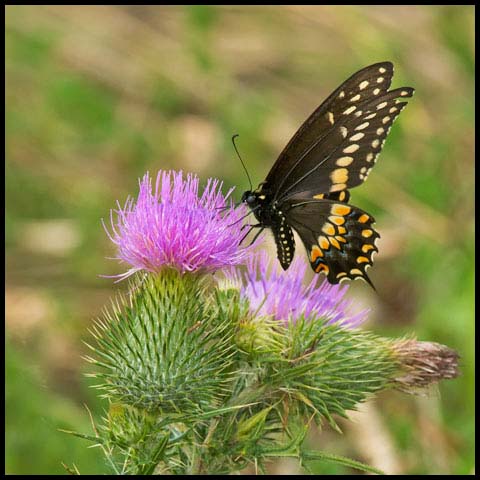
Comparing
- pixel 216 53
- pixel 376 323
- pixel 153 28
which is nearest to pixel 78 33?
pixel 153 28

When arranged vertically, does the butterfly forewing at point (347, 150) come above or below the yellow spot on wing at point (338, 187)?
above

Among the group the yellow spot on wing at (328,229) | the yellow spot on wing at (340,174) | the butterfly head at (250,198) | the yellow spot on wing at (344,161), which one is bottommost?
the yellow spot on wing at (328,229)

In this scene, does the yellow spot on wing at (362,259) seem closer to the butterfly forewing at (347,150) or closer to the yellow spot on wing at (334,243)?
the yellow spot on wing at (334,243)

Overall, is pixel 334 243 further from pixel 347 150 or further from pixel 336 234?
pixel 347 150

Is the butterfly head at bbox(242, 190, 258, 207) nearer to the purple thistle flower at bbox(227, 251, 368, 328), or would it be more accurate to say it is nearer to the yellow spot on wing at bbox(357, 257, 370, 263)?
the purple thistle flower at bbox(227, 251, 368, 328)

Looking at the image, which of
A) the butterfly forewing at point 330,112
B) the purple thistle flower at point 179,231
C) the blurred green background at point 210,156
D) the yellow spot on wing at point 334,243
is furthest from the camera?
the blurred green background at point 210,156

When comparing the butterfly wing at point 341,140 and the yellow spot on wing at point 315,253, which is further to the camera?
the yellow spot on wing at point 315,253

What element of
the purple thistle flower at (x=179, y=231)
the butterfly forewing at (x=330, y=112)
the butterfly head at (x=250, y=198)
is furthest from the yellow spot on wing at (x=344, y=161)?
the purple thistle flower at (x=179, y=231)

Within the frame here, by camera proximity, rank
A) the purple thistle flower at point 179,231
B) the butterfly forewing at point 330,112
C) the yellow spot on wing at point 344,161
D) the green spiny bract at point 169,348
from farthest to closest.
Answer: the yellow spot on wing at point 344,161 < the butterfly forewing at point 330,112 < the purple thistle flower at point 179,231 < the green spiny bract at point 169,348
